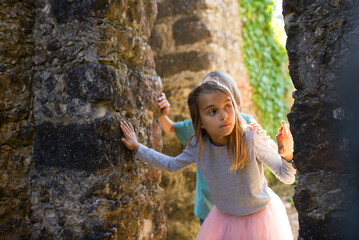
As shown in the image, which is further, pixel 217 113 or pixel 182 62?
pixel 182 62

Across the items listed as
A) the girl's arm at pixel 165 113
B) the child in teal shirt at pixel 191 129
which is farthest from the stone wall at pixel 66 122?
the child in teal shirt at pixel 191 129

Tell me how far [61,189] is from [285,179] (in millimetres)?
1153

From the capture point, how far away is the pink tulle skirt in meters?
1.85

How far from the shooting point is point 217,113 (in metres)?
Result: 1.82

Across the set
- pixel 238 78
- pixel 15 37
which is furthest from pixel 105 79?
pixel 238 78

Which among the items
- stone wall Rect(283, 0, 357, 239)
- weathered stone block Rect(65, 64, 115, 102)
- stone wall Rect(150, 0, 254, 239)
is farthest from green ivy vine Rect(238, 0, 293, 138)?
stone wall Rect(283, 0, 357, 239)

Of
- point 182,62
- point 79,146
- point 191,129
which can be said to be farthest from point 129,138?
point 182,62

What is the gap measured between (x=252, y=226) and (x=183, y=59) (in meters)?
2.03

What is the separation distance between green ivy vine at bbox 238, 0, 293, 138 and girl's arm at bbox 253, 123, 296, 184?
2.41m

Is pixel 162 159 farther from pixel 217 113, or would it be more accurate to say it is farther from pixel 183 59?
pixel 183 59

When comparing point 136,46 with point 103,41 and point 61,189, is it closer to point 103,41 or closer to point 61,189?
point 103,41

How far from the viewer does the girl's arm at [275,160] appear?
1.59 m

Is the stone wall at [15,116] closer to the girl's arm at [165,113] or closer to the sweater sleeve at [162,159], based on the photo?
the sweater sleeve at [162,159]

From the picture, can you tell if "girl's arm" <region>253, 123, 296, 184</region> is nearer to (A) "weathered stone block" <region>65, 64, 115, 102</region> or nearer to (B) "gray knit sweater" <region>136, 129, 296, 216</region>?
(B) "gray knit sweater" <region>136, 129, 296, 216</region>
